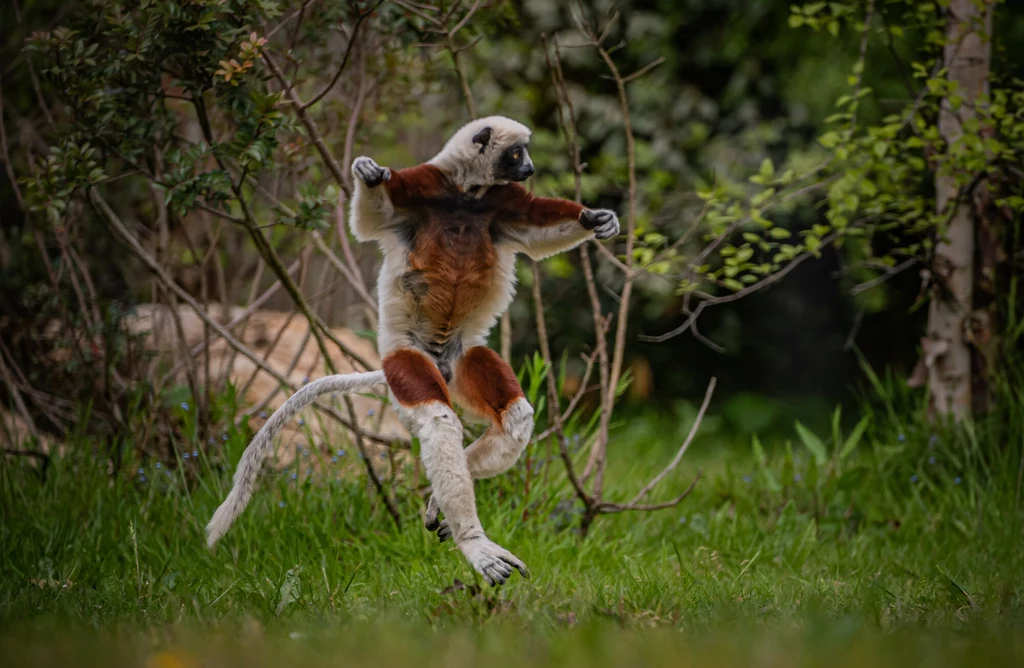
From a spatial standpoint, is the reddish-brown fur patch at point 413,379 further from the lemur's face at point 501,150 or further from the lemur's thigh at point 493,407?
the lemur's face at point 501,150

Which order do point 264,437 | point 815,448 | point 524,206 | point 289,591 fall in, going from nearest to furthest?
point 524,206 → point 264,437 → point 289,591 → point 815,448

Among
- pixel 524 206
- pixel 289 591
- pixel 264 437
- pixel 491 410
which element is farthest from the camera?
pixel 289 591

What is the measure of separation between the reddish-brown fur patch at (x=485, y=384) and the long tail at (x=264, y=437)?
0.28 m

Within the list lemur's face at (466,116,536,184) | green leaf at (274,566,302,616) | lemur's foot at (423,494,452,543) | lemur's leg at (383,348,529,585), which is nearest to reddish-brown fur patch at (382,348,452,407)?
lemur's leg at (383,348,529,585)

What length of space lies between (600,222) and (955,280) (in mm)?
4020

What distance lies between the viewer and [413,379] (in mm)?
3238

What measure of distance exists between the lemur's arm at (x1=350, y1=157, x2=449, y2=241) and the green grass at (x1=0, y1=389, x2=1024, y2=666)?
1.32 metres

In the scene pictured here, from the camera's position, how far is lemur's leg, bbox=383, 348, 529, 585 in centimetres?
315

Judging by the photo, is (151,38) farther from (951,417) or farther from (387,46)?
(951,417)

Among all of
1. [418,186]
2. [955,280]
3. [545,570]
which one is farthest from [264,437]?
[955,280]

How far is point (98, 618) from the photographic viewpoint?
3604 millimetres

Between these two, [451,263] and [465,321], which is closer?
[451,263]

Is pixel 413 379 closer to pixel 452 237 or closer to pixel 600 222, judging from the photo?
pixel 452 237

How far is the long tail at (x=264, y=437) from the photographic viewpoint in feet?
11.3
